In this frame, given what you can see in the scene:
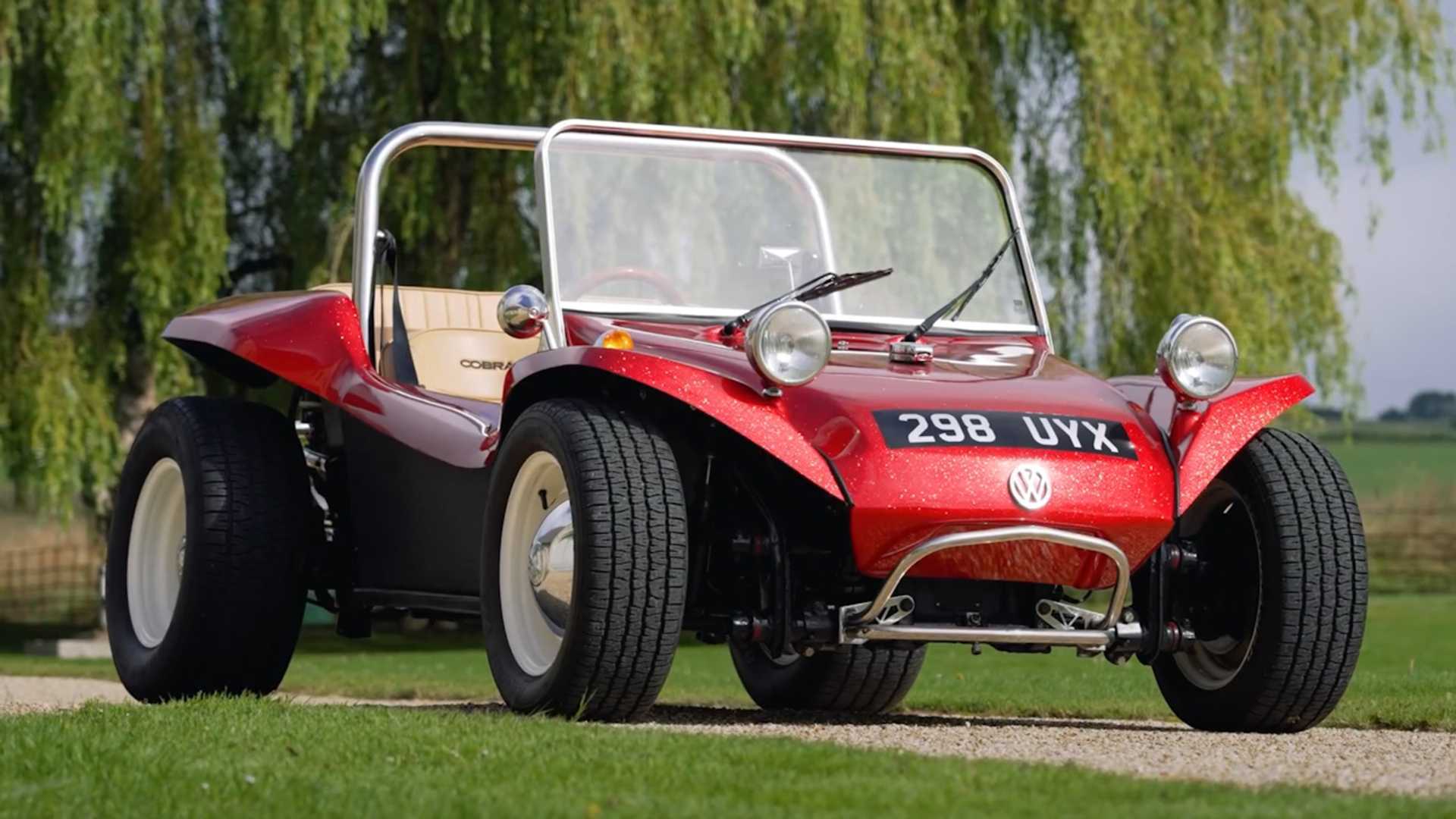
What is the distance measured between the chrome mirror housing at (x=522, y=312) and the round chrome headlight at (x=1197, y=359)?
1921 millimetres

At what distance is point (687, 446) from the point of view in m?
6.82

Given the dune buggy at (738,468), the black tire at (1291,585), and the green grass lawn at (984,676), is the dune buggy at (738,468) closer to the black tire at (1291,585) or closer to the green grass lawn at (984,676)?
the black tire at (1291,585)

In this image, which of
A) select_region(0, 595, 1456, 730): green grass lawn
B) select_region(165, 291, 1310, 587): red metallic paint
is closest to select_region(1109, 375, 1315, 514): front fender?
select_region(165, 291, 1310, 587): red metallic paint

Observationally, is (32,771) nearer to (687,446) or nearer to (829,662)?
(687,446)

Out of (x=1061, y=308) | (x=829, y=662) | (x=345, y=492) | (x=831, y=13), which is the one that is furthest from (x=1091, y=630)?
(x=1061, y=308)

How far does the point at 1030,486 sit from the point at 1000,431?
0.18 m

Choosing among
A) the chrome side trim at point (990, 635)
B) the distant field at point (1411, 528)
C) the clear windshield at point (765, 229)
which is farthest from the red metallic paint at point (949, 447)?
the distant field at point (1411, 528)

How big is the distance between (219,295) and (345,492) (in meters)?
11.8

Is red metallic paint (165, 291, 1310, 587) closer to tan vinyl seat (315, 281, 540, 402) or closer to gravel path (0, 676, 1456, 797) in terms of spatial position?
gravel path (0, 676, 1456, 797)

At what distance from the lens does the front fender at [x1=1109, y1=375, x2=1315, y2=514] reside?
662 centimetres

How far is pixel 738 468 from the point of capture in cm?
661

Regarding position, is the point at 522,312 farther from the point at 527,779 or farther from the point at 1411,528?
the point at 1411,528

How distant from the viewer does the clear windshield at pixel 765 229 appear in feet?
25.4

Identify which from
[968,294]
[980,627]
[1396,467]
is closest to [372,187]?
[968,294]
